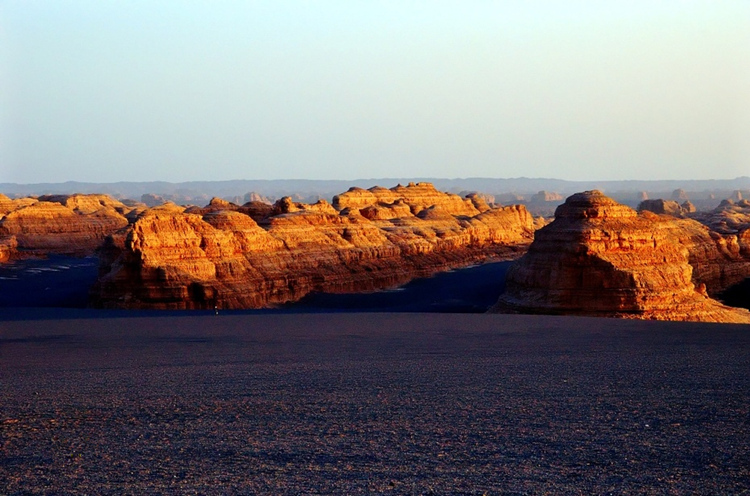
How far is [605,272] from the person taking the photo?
24.6 metres

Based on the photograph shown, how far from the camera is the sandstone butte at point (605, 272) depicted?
80.0ft

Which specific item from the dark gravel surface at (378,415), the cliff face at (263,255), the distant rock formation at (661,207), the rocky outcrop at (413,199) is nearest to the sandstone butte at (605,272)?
the dark gravel surface at (378,415)

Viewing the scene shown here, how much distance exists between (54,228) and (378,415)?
60.7 metres

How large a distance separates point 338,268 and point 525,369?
1121 inches

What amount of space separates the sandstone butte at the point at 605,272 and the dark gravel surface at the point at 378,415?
9476 millimetres

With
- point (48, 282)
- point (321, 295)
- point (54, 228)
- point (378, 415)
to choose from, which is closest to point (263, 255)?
point (321, 295)

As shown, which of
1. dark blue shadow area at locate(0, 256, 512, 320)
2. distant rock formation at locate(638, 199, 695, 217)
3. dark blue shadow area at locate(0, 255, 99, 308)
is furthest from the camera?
distant rock formation at locate(638, 199, 695, 217)

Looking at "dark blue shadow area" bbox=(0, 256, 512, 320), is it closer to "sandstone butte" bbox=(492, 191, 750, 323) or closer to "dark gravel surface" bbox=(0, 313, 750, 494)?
"sandstone butte" bbox=(492, 191, 750, 323)

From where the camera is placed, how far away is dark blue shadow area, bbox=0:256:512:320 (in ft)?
97.5

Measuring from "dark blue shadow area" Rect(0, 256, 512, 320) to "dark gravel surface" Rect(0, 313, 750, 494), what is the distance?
1074 centimetres

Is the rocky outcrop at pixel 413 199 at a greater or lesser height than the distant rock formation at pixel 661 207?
greater

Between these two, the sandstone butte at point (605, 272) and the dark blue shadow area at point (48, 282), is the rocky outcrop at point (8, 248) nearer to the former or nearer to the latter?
the dark blue shadow area at point (48, 282)

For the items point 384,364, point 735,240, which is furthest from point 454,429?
point 735,240

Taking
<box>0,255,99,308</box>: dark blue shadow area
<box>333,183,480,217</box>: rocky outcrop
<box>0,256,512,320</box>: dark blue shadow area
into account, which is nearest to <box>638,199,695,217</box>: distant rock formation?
<box>333,183,480,217</box>: rocky outcrop
